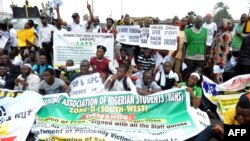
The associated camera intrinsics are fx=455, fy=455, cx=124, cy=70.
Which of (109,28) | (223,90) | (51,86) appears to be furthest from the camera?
(109,28)

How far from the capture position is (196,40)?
10734mm

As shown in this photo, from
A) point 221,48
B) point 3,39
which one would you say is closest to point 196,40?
point 221,48

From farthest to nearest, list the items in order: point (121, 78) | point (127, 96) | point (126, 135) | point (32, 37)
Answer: point (32, 37) < point (121, 78) < point (127, 96) < point (126, 135)

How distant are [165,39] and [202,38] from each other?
2.99 feet

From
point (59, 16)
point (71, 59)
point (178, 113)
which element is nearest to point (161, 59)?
point (71, 59)

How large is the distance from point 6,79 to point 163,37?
152 inches

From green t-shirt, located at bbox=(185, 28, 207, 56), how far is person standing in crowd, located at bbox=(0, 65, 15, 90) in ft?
13.7

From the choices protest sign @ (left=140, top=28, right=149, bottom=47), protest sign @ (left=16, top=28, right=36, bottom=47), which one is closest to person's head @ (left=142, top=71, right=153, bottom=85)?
protest sign @ (left=140, top=28, right=149, bottom=47)

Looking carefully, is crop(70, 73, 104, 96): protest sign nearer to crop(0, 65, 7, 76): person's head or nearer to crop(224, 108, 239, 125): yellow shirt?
crop(0, 65, 7, 76): person's head

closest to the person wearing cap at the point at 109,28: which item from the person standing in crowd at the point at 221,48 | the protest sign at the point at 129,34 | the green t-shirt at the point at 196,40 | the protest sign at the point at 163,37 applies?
the protest sign at the point at 129,34

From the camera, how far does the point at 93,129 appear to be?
Result: 669cm

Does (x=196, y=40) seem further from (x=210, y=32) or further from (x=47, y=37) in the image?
(x=47, y=37)

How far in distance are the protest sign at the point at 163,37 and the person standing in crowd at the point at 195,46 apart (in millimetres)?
298

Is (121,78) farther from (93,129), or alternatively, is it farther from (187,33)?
(187,33)
